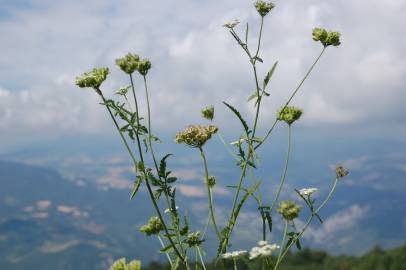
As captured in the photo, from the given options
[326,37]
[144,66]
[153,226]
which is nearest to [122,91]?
[144,66]

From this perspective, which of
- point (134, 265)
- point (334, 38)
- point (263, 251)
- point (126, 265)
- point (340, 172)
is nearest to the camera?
point (134, 265)

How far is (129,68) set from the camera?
248 inches

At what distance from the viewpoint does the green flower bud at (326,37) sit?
6.92 meters

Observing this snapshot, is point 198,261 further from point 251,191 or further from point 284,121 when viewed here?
point 284,121

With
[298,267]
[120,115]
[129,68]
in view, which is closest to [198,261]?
[120,115]

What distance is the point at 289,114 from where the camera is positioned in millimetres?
6664

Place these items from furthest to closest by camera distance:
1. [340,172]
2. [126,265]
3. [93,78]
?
[340,172]
[93,78]
[126,265]

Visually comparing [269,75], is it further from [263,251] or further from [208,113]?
[263,251]

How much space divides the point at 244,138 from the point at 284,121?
0.55 meters

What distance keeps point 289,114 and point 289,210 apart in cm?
130

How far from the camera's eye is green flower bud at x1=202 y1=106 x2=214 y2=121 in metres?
7.26

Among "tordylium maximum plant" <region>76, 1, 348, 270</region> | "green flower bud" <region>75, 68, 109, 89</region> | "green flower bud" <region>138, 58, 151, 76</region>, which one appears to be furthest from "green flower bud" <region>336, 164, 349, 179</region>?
Result: "green flower bud" <region>75, 68, 109, 89</region>

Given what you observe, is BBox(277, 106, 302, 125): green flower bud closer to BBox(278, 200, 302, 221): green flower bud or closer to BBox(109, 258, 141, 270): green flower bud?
BBox(278, 200, 302, 221): green flower bud

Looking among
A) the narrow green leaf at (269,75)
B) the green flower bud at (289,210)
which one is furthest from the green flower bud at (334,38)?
the green flower bud at (289,210)
